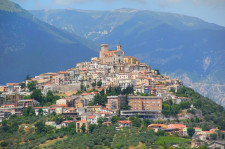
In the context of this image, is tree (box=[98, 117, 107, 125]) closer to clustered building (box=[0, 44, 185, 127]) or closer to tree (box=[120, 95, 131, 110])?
clustered building (box=[0, 44, 185, 127])

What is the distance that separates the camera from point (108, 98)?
98.9m

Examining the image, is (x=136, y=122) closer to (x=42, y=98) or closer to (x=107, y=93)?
(x=107, y=93)

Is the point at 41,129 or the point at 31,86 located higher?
the point at 31,86

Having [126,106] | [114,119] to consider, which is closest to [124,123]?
[114,119]

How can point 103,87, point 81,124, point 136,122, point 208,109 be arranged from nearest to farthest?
point 81,124 < point 136,122 < point 208,109 < point 103,87

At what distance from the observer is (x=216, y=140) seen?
84.1 m

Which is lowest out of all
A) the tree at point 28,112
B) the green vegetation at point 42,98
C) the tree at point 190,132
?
the tree at point 190,132

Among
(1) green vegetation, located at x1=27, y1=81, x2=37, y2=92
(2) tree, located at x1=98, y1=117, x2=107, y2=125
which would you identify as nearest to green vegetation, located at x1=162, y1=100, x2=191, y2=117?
(2) tree, located at x1=98, y1=117, x2=107, y2=125

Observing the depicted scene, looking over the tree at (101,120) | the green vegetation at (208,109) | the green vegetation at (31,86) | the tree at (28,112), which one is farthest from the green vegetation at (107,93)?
the green vegetation at (31,86)

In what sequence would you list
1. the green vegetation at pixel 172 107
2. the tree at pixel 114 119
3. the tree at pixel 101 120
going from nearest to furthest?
the tree at pixel 101 120, the tree at pixel 114 119, the green vegetation at pixel 172 107

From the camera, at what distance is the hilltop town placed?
302 feet

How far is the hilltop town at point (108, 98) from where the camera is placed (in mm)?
91938

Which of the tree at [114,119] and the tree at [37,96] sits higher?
the tree at [37,96]

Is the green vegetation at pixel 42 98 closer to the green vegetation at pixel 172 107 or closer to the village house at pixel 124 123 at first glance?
the village house at pixel 124 123
